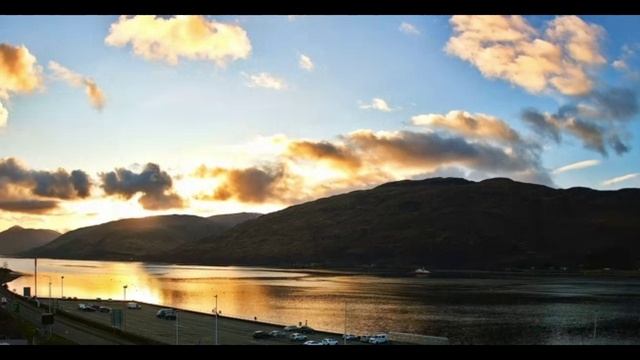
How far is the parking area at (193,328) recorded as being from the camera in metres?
44.1

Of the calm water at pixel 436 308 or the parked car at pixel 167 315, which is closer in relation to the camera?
the calm water at pixel 436 308

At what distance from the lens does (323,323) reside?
58.3m

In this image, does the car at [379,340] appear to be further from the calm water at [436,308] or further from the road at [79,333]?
the road at [79,333]

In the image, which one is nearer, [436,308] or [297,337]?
[297,337]

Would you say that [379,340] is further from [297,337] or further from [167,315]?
[167,315]

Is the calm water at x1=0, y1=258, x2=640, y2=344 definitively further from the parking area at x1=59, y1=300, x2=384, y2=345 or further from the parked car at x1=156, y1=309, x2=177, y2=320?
the parked car at x1=156, y1=309, x2=177, y2=320

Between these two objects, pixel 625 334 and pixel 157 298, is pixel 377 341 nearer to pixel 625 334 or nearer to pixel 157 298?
pixel 625 334

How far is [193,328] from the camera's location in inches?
2067

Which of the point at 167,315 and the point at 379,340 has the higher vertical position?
the point at 167,315

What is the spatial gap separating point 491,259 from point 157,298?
124 m

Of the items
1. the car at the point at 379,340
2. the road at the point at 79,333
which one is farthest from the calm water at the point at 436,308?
the road at the point at 79,333

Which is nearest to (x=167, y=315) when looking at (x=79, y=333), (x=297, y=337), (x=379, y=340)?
(x=79, y=333)
